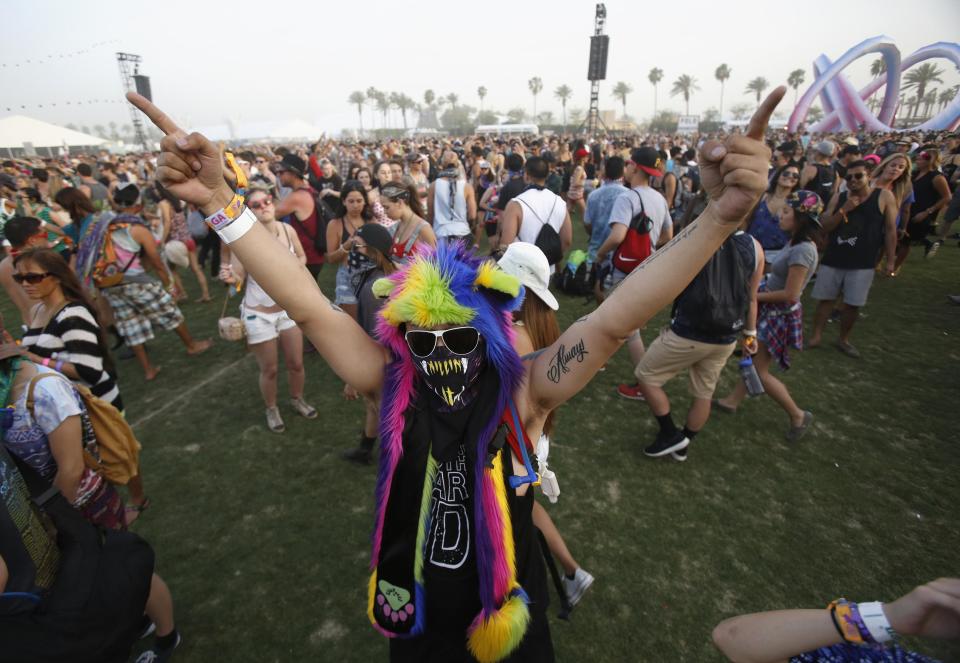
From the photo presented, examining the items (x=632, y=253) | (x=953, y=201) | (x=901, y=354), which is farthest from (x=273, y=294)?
(x=953, y=201)

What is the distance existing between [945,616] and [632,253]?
13.7 feet

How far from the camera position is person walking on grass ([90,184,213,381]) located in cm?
536

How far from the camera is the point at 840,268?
18.8 ft

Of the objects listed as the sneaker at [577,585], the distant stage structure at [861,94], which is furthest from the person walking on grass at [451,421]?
the distant stage structure at [861,94]

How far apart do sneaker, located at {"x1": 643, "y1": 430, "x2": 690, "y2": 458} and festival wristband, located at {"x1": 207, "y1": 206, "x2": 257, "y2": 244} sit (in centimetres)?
373

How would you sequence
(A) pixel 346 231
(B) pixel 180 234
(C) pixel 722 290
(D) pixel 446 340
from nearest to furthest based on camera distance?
(D) pixel 446 340 → (C) pixel 722 290 → (A) pixel 346 231 → (B) pixel 180 234

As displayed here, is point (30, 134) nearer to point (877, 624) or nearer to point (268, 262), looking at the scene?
point (268, 262)

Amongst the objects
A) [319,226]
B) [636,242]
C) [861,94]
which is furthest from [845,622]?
[861,94]

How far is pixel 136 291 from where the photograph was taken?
17.9 feet

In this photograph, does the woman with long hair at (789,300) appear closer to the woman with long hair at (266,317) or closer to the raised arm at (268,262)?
the raised arm at (268,262)

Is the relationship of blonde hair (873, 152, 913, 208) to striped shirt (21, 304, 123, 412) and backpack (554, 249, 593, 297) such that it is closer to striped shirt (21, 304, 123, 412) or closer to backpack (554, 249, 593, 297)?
backpack (554, 249, 593, 297)

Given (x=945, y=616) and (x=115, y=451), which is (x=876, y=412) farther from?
(x=115, y=451)

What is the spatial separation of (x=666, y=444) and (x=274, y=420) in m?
3.76

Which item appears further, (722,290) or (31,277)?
(722,290)
